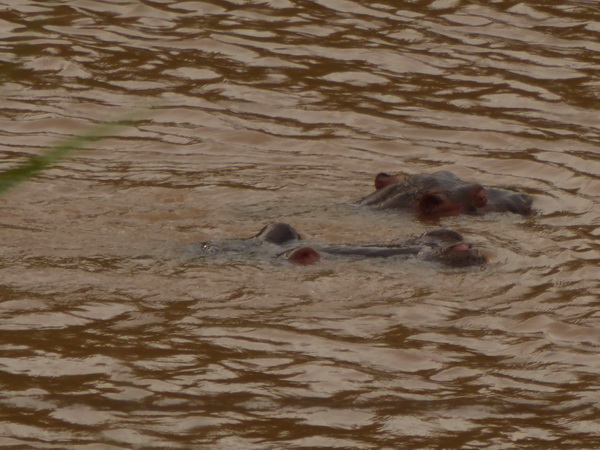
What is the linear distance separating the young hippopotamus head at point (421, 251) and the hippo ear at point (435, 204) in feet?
2.46

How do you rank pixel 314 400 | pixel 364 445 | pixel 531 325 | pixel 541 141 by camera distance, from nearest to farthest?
pixel 364 445
pixel 314 400
pixel 531 325
pixel 541 141

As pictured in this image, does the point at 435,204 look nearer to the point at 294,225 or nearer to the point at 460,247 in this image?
the point at 294,225

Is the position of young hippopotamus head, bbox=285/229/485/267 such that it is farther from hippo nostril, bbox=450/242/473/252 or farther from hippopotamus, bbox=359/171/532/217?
hippopotamus, bbox=359/171/532/217

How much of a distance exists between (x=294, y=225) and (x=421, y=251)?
107cm

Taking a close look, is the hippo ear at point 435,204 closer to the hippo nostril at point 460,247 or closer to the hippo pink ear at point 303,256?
the hippo nostril at point 460,247

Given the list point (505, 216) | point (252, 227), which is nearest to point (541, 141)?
point (505, 216)

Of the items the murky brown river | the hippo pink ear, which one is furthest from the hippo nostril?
the hippo pink ear

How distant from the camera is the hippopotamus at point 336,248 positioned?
7180 millimetres

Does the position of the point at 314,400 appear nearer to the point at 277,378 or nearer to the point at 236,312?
the point at 277,378

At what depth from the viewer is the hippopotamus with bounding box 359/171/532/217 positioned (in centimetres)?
831

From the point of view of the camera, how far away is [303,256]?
23.4 ft

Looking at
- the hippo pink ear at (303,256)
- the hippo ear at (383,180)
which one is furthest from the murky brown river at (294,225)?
the hippo ear at (383,180)

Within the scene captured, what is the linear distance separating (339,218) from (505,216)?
1033mm

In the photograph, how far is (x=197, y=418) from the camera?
5090mm
